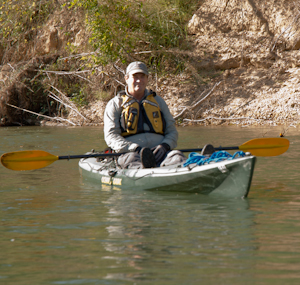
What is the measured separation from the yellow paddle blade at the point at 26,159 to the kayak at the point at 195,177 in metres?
0.70

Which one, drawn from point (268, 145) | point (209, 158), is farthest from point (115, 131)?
point (268, 145)

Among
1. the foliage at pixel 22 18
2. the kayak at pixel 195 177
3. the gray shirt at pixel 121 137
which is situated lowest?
the kayak at pixel 195 177

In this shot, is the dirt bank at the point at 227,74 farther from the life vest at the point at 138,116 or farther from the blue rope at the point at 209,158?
the blue rope at the point at 209,158

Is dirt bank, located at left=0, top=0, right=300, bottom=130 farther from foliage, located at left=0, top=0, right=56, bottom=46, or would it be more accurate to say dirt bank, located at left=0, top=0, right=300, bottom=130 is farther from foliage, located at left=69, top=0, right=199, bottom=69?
foliage, located at left=0, top=0, right=56, bottom=46

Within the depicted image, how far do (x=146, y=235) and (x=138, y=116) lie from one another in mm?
2387

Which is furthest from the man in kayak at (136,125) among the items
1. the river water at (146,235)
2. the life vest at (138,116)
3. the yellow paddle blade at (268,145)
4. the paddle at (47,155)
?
the yellow paddle blade at (268,145)

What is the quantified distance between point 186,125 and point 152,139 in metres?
7.86

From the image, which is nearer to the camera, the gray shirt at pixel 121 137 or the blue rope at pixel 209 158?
the blue rope at pixel 209 158

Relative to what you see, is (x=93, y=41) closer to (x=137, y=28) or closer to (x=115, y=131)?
(x=137, y=28)

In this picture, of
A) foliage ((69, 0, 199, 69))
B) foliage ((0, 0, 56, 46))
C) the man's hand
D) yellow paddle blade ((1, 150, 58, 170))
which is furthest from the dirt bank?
yellow paddle blade ((1, 150, 58, 170))

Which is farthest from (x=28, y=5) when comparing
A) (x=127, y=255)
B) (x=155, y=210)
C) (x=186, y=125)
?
(x=127, y=255)

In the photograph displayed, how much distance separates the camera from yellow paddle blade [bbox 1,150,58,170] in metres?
5.59

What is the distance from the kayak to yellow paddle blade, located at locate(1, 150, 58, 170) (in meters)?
0.70

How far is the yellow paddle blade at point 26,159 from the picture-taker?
5.59 m
